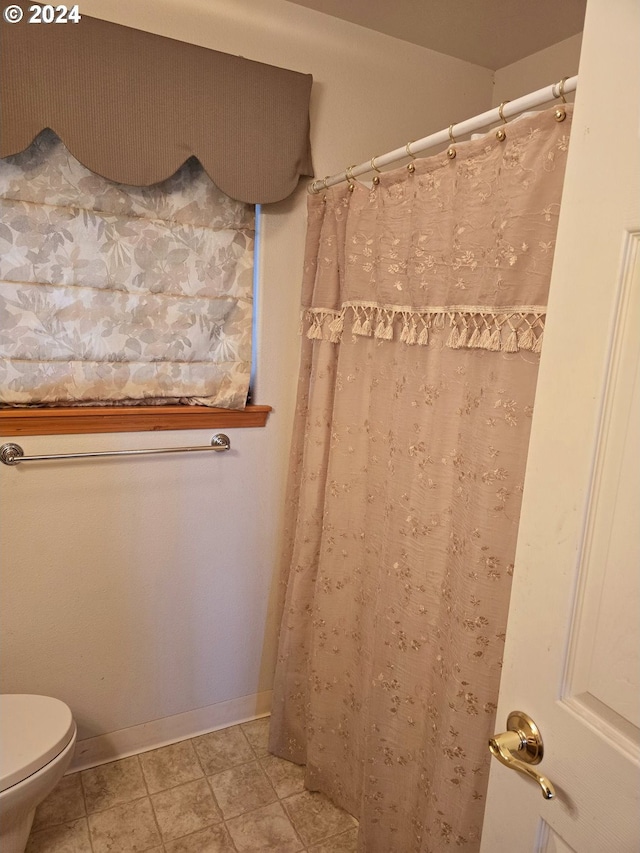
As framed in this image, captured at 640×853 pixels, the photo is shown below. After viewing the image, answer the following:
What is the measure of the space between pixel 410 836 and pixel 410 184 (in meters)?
1.61

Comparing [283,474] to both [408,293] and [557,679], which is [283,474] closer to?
[408,293]

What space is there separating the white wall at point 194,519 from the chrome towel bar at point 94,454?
0.10ft

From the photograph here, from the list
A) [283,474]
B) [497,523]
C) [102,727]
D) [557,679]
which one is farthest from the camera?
[283,474]

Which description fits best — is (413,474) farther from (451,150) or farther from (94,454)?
(94,454)

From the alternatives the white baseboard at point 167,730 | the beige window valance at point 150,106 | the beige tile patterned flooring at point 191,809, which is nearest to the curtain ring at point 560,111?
the beige window valance at point 150,106

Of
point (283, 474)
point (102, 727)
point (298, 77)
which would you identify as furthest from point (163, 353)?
point (102, 727)

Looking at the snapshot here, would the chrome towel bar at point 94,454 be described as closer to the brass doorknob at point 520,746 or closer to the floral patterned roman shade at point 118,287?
the floral patterned roman shade at point 118,287

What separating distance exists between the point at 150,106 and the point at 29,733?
162cm

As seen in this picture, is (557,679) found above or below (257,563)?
above

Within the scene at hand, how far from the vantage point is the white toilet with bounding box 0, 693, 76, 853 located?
1.34 meters

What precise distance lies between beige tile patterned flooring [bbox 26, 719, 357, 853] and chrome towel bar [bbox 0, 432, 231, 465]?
1.01 metres

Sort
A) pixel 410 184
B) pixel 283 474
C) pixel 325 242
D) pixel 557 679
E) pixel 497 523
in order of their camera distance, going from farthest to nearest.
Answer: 1. pixel 283 474
2. pixel 325 242
3. pixel 410 184
4. pixel 497 523
5. pixel 557 679

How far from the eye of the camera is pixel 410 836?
4.85 ft

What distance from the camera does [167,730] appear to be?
1980 mm
